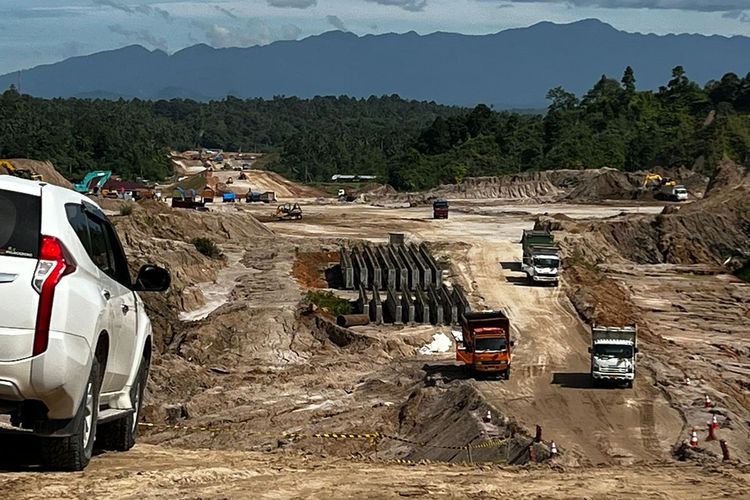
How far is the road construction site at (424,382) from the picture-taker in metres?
9.80

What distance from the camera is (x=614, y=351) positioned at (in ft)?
108

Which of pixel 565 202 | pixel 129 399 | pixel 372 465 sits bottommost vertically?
pixel 565 202

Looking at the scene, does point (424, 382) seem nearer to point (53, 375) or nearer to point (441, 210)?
point (53, 375)

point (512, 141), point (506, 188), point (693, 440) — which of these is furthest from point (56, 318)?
point (512, 141)

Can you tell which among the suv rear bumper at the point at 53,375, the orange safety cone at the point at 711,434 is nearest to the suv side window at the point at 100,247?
the suv rear bumper at the point at 53,375

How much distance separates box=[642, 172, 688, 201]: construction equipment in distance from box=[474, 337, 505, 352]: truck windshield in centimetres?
6761

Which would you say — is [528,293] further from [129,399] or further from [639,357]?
[129,399]

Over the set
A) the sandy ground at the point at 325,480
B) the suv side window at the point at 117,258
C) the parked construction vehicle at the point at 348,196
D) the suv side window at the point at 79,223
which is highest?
the suv side window at the point at 79,223

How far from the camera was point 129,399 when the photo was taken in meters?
9.98

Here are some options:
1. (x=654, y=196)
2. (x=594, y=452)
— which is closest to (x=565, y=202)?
(x=654, y=196)

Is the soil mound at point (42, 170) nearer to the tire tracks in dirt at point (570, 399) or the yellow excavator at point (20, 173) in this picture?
the yellow excavator at point (20, 173)

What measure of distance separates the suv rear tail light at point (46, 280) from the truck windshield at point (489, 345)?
2665cm

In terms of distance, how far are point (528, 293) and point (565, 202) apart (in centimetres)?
5266

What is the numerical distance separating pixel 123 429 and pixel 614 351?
2409 cm
